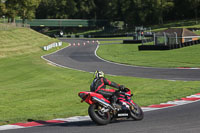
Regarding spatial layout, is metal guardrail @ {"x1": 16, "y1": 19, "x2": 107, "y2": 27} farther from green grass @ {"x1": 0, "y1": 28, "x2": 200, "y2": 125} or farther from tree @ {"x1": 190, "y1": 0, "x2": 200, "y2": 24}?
green grass @ {"x1": 0, "y1": 28, "x2": 200, "y2": 125}

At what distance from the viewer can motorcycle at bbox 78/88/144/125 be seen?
33.3 ft

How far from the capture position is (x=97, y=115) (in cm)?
1019

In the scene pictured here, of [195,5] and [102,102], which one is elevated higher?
[195,5]

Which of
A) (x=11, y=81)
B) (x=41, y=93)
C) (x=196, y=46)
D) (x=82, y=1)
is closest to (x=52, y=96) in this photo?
(x=41, y=93)

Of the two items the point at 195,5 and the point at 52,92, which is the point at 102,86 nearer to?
the point at 52,92

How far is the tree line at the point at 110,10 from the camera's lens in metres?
96.9

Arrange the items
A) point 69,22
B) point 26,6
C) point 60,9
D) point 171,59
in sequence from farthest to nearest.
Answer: point 60,9
point 69,22
point 26,6
point 171,59

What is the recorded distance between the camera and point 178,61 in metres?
36.8

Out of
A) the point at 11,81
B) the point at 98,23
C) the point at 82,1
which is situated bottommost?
the point at 11,81

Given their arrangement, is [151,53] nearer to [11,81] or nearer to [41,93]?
[11,81]

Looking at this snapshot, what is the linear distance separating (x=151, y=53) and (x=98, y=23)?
95.5m

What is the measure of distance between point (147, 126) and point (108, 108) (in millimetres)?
1357

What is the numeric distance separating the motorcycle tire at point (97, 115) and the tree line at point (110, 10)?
8372 centimetres

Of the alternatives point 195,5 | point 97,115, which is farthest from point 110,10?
point 97,115
